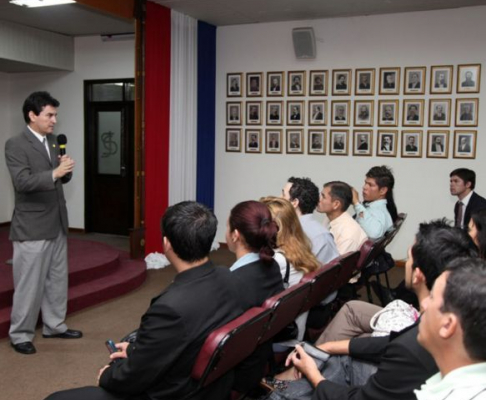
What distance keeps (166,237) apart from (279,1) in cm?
477

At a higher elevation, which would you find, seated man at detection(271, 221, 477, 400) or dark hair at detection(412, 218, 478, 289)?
dark hair at detection(412, 218, 478, 289)

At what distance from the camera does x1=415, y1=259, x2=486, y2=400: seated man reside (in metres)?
1.15

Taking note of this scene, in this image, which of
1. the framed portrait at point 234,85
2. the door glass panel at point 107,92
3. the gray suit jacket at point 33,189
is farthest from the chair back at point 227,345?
the door glass panel at point 107,92

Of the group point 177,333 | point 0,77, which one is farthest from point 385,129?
point 0,77

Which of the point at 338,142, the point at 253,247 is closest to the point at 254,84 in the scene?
the point at 338,142

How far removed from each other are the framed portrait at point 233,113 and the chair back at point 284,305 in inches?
200

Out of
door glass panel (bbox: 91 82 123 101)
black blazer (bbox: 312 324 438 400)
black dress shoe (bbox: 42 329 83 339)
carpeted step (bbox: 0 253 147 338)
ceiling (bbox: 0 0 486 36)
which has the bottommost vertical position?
black dress shoe (bbox: 42 329 83 339)

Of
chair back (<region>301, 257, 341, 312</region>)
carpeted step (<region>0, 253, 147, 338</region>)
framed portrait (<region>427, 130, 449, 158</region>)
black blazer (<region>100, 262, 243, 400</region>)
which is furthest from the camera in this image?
framed portrait (<region>427, 130, 449, 158</region>)

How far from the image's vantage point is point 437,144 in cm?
647

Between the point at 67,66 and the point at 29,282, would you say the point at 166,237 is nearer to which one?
the point at 29,282

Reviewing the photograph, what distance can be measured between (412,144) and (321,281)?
14.1 ft

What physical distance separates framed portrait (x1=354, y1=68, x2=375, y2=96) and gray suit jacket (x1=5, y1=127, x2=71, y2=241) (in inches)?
169

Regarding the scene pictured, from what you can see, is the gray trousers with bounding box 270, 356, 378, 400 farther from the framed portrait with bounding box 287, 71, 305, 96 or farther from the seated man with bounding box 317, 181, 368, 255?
the framed portrait with bounding box 287, 71, 305, 96

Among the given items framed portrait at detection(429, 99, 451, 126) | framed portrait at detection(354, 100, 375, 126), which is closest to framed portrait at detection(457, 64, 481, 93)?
framed portrait at detection(429, 99, 451, 126)
